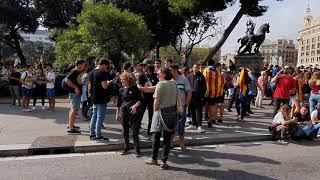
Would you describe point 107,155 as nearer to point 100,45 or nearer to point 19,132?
point 19,132

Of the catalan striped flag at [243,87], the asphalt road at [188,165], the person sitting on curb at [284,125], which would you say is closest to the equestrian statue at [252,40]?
the catalan striped flag at [243,87]

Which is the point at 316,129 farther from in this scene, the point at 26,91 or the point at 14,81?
the point at 14,81

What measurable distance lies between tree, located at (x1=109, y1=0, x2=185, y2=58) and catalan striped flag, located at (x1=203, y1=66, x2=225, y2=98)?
19.4 m

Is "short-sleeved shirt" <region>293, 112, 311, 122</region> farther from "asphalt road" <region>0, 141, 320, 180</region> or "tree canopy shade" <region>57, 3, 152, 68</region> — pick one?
"tree canopy shade" <region>57, 3, 152, 68</region>

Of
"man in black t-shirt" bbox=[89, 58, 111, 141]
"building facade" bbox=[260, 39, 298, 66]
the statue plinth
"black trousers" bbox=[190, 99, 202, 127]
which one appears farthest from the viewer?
"building facade" bbox=[260, 39, 298, 66]

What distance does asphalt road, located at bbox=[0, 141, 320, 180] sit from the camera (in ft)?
23.0

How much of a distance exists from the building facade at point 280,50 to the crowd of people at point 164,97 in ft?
327

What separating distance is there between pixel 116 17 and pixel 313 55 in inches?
5051

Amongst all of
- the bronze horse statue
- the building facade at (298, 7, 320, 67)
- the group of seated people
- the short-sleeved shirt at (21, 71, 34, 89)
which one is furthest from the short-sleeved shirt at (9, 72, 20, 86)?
the building facade at (298, 7, 320, 67)

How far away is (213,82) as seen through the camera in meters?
11.8

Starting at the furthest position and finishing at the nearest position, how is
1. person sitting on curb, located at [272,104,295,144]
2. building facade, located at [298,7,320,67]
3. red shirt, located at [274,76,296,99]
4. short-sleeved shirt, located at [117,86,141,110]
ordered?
building facade, located at [298,7,320,67]
red shirt, located at [274,76,296,99]
person sitting on curb, located at [272,104,295,144]
short-sleeved shirt, located at [117,86,141,110]

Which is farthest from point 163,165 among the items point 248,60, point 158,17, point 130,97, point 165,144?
point 158,17

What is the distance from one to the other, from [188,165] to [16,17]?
3863cm

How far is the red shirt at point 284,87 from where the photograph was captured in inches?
477
